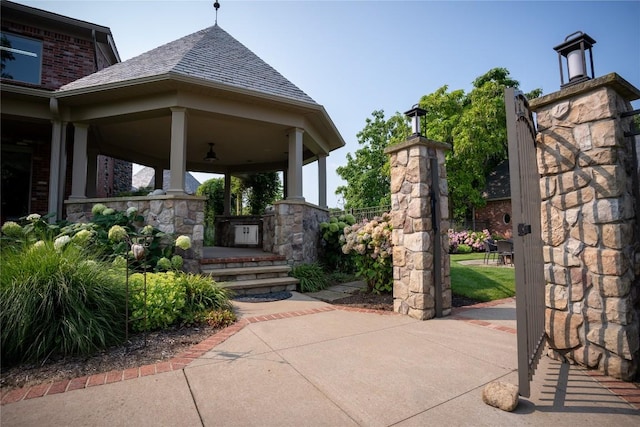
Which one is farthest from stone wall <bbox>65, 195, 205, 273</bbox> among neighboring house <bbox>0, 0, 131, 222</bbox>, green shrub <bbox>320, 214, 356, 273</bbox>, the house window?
the house window

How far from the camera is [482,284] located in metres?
5.41

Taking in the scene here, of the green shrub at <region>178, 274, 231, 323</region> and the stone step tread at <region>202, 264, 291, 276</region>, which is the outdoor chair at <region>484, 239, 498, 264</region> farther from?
the green shrub at <region>178, 274, 231, 323</region>

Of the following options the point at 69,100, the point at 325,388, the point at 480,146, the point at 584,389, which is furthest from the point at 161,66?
the point at 480,146

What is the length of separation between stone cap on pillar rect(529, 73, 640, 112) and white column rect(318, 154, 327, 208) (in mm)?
5910

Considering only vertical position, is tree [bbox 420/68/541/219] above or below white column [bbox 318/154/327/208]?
above

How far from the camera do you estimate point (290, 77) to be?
852 cm

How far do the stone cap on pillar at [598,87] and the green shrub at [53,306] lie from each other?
424 cm

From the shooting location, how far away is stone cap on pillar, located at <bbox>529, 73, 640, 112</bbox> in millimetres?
2193

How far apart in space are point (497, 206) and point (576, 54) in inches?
648

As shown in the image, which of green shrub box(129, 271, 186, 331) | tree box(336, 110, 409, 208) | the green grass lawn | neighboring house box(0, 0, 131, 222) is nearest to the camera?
green shrub box(129, 271, 186, 331)

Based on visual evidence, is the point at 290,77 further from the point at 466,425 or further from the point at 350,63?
the point at 466,425

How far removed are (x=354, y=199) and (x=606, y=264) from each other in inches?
874

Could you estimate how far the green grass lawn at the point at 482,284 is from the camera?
4.91 meters

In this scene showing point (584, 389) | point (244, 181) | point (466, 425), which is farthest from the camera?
point (244, 181)
